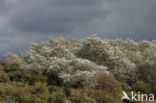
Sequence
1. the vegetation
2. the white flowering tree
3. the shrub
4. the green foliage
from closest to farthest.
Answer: the green foliage < the vegetation < the white flowering tree < the shrub

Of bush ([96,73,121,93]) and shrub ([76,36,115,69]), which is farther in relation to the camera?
shrub ([76,36,115,69])

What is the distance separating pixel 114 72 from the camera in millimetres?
23766

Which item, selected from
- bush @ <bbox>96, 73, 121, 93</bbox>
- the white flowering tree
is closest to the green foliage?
bush @ <bbox>96, 73, 121, 93</bbox>

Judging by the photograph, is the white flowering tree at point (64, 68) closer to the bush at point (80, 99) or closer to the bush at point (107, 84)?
the bush at point (107, 84)

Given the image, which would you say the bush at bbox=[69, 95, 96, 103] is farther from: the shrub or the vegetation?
the shrub

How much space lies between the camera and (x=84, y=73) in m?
19.1

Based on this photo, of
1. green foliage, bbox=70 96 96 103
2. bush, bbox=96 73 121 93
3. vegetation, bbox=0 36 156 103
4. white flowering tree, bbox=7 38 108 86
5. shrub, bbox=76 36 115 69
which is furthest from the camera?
shrub, bbox=76 36 115 69

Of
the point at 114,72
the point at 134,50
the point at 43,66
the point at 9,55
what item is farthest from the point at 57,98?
the point at 9,55

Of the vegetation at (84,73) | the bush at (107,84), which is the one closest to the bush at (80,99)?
the vegetation at (84,73)

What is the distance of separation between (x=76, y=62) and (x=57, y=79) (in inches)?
100

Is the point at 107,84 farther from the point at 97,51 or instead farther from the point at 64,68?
the point at 97,51

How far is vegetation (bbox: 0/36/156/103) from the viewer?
47.5ft

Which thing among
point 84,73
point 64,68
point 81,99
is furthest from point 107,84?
point 64,68

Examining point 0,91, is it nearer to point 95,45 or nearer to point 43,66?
point 43,66
